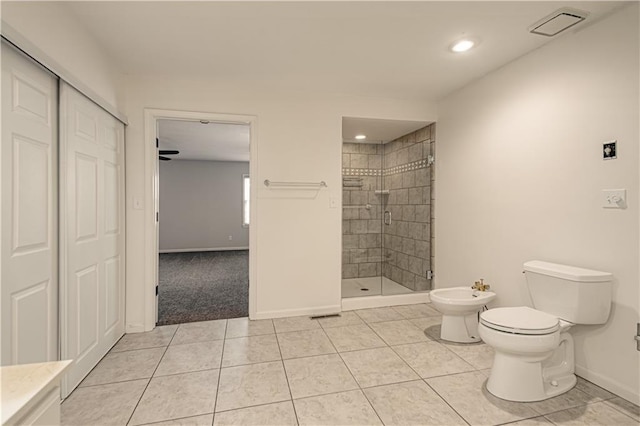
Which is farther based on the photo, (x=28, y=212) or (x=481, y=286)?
(x=481, y=286)

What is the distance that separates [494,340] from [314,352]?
1.26m

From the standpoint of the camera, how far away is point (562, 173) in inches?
85.0

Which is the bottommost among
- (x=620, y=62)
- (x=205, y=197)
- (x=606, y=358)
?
(x=606, y=358)

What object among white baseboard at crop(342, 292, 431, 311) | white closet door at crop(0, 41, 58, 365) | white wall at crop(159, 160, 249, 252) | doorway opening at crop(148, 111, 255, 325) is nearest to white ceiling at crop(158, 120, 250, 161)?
doorway opening at crop(148, 111, 255, 325)

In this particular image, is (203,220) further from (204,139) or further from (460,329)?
(460,329)

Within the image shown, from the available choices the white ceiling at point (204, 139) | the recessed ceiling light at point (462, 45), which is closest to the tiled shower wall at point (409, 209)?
the recessed ceiling light at point (462, 45)

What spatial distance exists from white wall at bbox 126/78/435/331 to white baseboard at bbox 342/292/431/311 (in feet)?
0.57

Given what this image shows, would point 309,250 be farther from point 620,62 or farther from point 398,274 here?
point 620,62

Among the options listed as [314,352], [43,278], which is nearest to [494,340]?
[314,352]

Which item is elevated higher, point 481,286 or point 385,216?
point 385,216

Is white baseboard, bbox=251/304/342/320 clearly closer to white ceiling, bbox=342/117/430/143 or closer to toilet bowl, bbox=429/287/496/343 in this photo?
toilet bowl, bbox=429/287/496/343

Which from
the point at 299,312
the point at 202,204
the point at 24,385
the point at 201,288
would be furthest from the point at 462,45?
the point at 202,204

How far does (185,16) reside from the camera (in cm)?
193

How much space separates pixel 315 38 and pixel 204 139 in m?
3.96
